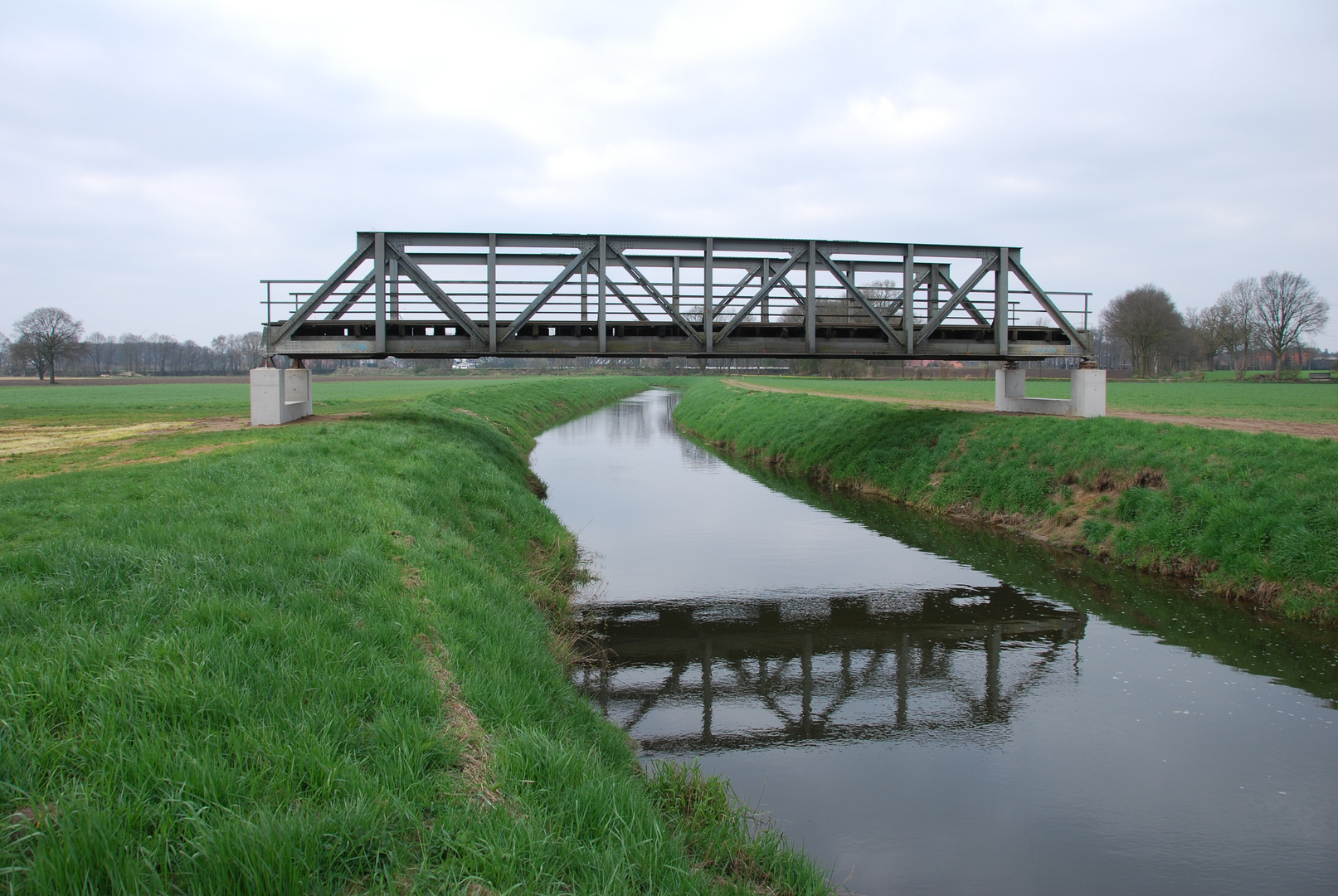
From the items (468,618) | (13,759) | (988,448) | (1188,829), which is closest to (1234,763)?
(1188,829)

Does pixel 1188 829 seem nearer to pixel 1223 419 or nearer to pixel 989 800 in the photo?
pixel 989 800

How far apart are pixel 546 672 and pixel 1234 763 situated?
6.51m

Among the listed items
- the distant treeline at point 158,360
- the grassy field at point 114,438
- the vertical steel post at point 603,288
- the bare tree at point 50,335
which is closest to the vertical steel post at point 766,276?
the vertical steel post at point 603,288

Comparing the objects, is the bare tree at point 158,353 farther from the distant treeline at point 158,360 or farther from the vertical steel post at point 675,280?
the vertical steel post at point 675,280

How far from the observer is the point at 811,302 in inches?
885

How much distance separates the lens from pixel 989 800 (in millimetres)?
7074

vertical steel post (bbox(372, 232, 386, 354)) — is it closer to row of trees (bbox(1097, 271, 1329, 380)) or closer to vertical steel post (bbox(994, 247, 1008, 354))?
vertical steel post (bbox(994, 247, 1008, 354))

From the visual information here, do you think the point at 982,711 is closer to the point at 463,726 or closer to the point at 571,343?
the point at 463,726

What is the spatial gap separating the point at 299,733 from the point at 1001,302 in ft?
77.2

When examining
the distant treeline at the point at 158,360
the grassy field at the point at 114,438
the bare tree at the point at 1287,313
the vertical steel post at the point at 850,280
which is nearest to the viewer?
the grassy field at the point at 114,438

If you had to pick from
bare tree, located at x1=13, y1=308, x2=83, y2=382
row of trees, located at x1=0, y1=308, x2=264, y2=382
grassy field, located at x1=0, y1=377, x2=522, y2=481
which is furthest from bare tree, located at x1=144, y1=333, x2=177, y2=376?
grassy field, located at x1=0, y1=377, x2=522, y2=481

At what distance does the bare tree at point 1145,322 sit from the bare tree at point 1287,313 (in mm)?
9246

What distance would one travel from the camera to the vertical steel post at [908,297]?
75.1 ft

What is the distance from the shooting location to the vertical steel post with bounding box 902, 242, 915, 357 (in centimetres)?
2289
